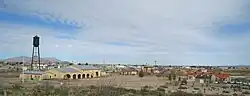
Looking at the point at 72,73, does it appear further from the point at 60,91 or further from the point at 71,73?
the point at 60,91

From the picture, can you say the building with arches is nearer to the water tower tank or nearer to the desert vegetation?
the water tower tank

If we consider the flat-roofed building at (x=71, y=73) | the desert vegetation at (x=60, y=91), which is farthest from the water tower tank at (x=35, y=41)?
the desert vegetation at (x=60, y=91)

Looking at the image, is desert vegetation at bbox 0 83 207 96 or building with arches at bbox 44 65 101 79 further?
building with arches at bbox 44 65 101 79

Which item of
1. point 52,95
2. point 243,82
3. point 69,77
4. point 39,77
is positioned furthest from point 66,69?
point 52,95

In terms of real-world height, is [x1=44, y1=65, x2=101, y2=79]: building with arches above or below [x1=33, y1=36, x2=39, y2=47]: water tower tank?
below

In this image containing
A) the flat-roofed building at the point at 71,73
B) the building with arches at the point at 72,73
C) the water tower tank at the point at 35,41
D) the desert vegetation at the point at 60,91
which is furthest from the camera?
the water tower tank at the point at 35,41

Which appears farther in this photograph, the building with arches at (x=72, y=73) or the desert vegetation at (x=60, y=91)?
the building with arches at (x=72, y=73)

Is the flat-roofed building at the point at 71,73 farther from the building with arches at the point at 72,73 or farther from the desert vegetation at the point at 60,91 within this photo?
the desert vegetation at the point at 60,91

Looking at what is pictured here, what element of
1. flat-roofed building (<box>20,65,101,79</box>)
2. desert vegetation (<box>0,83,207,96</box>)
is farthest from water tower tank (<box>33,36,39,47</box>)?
desert vegetation (<box>0,83,207,96</box>)

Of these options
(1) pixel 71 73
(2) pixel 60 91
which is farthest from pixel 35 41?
(2) pixel 60 91

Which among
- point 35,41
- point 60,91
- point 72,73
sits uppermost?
point 35,41

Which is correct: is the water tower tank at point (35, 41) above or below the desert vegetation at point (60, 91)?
above

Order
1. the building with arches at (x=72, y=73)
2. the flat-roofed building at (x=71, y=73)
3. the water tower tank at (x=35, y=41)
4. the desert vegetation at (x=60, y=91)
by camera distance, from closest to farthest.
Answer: the desert vegetation at (x=60, y=91) < the flat-roofed building at (x=71, y=73) < the building with arches at (x=72, y=73) < the water tower tank at (x=35, y=41)

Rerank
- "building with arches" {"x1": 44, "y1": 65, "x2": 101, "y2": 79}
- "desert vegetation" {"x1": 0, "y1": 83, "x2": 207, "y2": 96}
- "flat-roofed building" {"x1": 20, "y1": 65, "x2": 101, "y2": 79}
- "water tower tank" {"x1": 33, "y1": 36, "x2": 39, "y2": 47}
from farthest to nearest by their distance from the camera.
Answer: "water tower tank" {"x1": 33, "y1": 36, "x2": 39, "y2": 47}
"building with arches" {"x1": 44, "y1": 65, "x2": 101, "y2": 79}
"flat-roofed building" {"x1": 20, "y1": 65, "x2": 101, "y2": 79}
"desert vegetation" {"x1": 0, "y1": 83, "x2": 207, "y2": 96}
